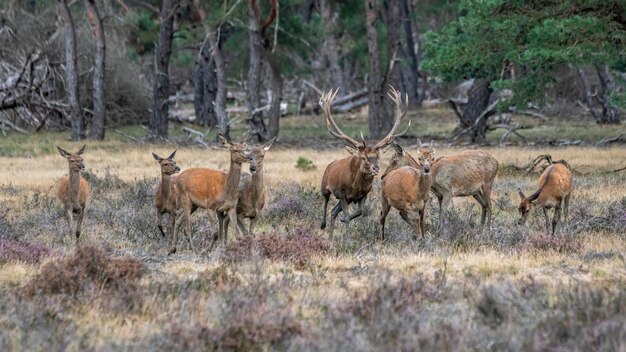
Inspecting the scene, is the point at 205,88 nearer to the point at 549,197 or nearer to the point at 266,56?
the point at 266,56

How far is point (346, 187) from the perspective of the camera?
43.7ft

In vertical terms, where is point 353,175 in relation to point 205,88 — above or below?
below

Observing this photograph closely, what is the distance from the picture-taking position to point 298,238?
11.2 meters

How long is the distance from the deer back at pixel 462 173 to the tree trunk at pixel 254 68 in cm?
1468

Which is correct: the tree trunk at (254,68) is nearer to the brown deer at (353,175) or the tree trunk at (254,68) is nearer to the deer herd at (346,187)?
the deer herd at (346,187)

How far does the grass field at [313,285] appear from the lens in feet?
24.0

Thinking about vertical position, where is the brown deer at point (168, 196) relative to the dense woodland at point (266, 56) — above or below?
below

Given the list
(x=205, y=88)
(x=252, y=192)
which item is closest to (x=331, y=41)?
(x=205, y=88)

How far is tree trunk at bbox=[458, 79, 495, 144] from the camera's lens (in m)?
27.8

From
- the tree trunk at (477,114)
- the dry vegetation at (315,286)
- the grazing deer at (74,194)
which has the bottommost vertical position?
the dry vegetation at (315,286)

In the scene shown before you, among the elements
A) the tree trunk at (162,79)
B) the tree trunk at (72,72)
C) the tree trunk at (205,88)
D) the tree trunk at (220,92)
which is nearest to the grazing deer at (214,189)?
the tree trunk at (220,92)

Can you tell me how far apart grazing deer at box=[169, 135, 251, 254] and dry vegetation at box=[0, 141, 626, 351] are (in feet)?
1.68

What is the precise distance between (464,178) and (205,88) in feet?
74.3

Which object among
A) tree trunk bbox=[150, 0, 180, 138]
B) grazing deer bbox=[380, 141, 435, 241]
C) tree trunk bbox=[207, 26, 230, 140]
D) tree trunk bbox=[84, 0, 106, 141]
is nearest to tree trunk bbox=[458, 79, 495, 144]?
tree trunk bbox=[207, 26, 230, 140]
